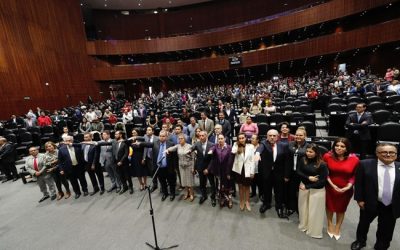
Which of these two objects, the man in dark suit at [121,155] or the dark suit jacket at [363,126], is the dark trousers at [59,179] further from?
the dark suit jacket at [363,126]

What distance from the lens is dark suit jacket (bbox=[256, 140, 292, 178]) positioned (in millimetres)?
3270

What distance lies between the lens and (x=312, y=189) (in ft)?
9.41

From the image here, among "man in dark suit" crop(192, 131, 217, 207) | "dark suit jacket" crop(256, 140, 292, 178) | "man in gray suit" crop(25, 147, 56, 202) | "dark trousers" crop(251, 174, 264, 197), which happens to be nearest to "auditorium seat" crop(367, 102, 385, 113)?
"dark trousers" crop(251, 174, 264, 197)

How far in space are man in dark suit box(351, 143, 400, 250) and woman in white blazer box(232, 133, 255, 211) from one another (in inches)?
56.6

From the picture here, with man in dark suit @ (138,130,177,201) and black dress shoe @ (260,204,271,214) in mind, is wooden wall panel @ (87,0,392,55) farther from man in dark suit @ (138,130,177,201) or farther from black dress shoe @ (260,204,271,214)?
man in dark suit @ (138,130,177,201)

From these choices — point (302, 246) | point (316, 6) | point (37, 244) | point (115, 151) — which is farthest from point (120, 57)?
point (302, 246)

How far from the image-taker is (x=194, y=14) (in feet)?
77.5

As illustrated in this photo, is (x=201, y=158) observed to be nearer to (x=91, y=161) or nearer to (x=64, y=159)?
(x=91, y=161)

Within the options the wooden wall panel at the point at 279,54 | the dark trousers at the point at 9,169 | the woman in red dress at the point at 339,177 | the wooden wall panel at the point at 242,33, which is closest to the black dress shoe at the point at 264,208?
the woman in red dress at the point at 339,177

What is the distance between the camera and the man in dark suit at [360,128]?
4.56m

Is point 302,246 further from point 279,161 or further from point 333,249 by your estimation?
point 279,161

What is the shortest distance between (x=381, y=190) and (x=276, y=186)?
4.46ft

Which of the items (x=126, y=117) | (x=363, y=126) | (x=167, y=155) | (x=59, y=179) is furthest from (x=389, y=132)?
(x=126, y=117)

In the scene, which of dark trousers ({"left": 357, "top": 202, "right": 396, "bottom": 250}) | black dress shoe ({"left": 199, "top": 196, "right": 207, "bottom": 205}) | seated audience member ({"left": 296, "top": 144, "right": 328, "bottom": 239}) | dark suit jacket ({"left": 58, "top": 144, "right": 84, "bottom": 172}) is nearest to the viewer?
dark trousers ({"left": 357, "top": 202, "right": 396, "bottom": 250})
